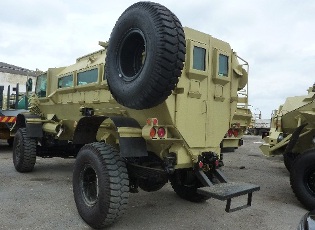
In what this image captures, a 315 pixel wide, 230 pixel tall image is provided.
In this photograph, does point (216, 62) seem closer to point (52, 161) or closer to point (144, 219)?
point (144, 219)

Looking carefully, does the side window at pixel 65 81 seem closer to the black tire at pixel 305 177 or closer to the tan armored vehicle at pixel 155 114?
the tan armored vehicle at pixel 155 114

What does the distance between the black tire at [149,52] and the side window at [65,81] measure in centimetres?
261

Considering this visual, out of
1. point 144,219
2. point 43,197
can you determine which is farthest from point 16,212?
point 144,219

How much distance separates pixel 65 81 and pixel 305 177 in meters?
5.07

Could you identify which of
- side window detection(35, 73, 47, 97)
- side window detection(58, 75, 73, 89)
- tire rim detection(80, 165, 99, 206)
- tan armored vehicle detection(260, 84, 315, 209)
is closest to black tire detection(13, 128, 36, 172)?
side window detection(35, 73, 47, 97)

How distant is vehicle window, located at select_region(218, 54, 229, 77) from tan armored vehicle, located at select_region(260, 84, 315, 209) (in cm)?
222

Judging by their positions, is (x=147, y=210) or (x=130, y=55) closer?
(x=130, y=55)

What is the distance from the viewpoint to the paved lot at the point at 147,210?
13.9ft

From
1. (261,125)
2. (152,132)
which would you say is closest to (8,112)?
(152,132)

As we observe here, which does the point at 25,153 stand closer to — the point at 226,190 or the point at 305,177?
the point at 226,190

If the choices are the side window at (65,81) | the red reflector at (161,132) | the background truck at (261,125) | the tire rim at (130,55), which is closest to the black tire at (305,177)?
the red reflector at (161,132)

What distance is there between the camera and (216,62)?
4371 mm

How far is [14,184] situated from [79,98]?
219 cm

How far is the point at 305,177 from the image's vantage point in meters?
5.36
